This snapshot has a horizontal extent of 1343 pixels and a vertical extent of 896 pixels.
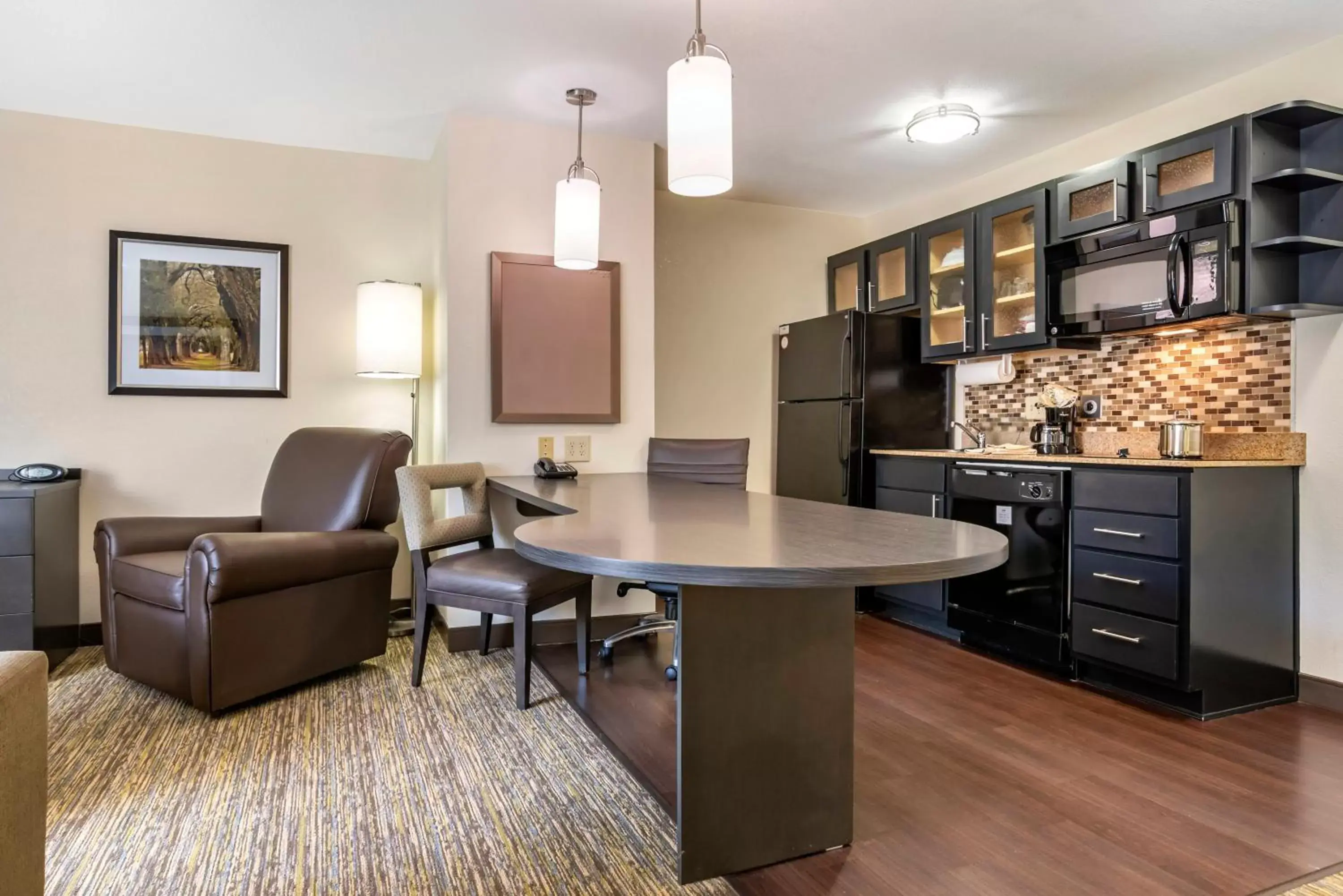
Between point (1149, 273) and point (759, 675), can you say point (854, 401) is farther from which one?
point (759, 675)

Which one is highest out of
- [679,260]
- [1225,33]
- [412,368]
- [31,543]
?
[1225,33]

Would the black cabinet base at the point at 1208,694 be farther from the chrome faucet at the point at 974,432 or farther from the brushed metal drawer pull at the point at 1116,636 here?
the chrome faucet at the point at 974,432

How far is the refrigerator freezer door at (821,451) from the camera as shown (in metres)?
3.84

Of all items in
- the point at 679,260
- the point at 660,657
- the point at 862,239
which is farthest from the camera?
the point at 862,239

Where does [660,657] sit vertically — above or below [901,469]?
below

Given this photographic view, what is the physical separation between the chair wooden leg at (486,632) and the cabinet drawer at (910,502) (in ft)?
6.10

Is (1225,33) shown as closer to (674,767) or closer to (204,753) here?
(674,767)

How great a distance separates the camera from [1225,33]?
2.49 m

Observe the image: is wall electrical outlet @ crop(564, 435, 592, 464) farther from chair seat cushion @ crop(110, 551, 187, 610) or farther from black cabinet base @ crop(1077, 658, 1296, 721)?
black cabinet base @ crop(1077, 658, 1296, 721)

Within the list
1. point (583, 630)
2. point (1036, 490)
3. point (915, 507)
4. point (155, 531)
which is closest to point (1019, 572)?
point (1036, 490)

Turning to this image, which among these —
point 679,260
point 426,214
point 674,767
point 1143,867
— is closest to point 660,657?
point 674,767

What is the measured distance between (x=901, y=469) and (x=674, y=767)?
2.15 m

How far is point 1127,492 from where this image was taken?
264 cm

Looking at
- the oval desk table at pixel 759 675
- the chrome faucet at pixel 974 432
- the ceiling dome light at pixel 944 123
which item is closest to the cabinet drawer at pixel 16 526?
the oval desk table at pixel 759 675
